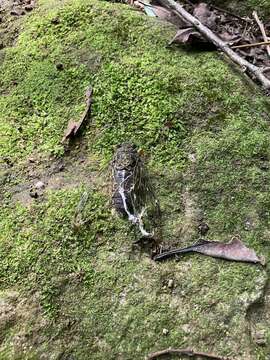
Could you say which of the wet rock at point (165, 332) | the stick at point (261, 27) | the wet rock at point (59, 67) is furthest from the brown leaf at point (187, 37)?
the wet rock at point (165, 332)

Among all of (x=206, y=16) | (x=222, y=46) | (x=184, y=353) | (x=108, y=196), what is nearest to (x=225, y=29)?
(x=206, y=16)

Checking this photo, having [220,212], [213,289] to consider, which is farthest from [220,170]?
[213,289]

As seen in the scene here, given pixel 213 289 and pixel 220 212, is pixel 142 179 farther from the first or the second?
pixel 213 289

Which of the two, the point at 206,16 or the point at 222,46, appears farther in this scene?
the point at 206,16

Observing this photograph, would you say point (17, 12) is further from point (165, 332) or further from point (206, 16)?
point (165, 332)

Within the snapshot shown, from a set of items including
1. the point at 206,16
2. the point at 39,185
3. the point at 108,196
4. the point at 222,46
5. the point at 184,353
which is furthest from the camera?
the point at 206,16

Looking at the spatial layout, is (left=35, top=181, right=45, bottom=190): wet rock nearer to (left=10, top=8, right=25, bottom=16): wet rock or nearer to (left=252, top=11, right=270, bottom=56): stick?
(left=10, top=8, right=25, bottom=16): wet rock
